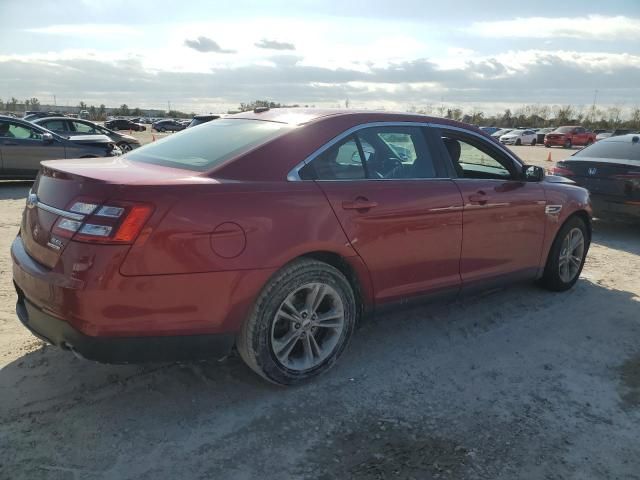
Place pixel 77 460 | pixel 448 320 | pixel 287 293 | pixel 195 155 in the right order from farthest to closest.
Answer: pixel 448 320 → pixel 195 155 → pixel 287 293 → pixel 77 460

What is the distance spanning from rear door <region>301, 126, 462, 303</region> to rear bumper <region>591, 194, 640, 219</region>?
4662mm

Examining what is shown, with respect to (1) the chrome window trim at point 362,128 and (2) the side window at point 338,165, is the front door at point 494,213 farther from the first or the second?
(2) the side window at point 338,165

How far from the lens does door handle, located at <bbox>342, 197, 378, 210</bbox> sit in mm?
3330

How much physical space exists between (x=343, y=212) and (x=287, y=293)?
1.96 ft

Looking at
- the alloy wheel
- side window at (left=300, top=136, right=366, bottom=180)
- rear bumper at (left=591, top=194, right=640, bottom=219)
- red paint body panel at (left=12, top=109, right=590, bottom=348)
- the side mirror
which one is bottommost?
the alloy wheel

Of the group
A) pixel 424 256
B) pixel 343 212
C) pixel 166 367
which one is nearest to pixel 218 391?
pixel 166 367

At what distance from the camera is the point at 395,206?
11.7 ft

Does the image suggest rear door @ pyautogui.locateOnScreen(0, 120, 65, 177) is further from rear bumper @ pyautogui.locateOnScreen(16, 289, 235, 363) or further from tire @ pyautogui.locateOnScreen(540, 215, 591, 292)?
tire @ pyautogui.locateOnScreen(540, 215, 591, 292)

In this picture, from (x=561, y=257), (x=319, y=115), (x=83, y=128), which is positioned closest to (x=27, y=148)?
(x=83, y=128)

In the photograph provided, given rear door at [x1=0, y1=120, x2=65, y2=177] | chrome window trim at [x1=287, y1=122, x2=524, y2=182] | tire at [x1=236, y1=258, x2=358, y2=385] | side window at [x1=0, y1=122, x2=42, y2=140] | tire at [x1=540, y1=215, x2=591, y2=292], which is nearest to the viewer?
tire at [x1=236, y1=258, x2=358, y2=385]

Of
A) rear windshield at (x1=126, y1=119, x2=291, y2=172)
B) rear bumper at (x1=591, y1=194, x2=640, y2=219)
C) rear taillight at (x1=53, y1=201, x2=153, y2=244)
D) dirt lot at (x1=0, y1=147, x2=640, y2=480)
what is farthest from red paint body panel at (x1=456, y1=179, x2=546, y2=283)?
rear bumper at (x1=591, y1=194, x2=640, y2=219)

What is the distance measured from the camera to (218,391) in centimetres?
324

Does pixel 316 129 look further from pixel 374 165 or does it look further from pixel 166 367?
pixel 166 367

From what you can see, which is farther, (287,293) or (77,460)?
(287,293)
